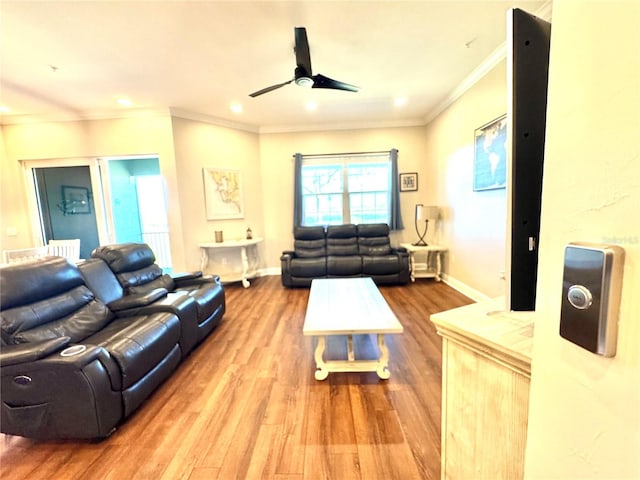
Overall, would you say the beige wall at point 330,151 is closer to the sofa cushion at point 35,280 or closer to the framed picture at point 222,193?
the framed picture at point 222,193

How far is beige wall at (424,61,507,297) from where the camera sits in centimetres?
300

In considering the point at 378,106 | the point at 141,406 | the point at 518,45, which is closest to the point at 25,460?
the point at 141,406

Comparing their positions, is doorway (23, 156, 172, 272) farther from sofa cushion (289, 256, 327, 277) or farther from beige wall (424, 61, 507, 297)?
beige wall (424, 61, 507, 297)

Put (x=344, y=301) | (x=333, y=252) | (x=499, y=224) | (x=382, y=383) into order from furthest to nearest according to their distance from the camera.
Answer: (x=333, y=252) → (x=499, y=224) → (x=344, y=301) → (x=382, y=383)

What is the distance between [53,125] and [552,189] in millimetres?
5970

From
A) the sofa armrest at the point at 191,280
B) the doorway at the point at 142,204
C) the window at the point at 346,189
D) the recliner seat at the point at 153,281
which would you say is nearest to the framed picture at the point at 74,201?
the doorway at the point at 142,204

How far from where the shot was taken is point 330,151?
5137mm

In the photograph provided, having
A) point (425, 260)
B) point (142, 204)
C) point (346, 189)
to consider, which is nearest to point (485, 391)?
point (425, 260)

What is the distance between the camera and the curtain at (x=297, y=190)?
199 inches

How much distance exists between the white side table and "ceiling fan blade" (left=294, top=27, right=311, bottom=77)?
10.1 feet

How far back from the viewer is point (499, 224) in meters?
2.97

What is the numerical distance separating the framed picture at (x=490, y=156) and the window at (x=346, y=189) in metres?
1.87

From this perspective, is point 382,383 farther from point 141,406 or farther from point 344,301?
point 141,406

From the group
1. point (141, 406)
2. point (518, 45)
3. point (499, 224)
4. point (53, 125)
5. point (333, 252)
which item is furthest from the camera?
point (333, 252)
